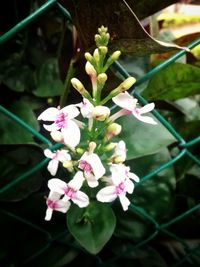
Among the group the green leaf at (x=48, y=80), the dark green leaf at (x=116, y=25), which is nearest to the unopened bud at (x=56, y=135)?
the dark green leaf at (x=116, y=25)

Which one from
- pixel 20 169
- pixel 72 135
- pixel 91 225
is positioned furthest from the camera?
pixel 20 169

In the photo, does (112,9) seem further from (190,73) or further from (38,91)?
(38,91)

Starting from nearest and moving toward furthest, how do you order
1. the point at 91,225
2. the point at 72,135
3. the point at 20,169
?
the point at 72,135, the point at 91,225, the point at 20,169

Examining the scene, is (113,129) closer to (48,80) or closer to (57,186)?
(57,186)

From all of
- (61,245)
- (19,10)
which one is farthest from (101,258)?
(19,10)

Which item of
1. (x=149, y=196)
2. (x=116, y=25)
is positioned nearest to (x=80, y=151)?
(x=116, y=25)

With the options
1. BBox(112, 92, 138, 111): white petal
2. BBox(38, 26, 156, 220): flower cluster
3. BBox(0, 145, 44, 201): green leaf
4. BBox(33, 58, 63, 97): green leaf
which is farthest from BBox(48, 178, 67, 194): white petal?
BBox(33, 58, 63, 97): green leaf

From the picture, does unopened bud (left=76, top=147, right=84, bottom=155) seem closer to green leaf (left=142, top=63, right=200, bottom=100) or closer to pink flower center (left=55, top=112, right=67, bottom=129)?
pink flower center (left=55, top=112, right=67, bottom=129)
